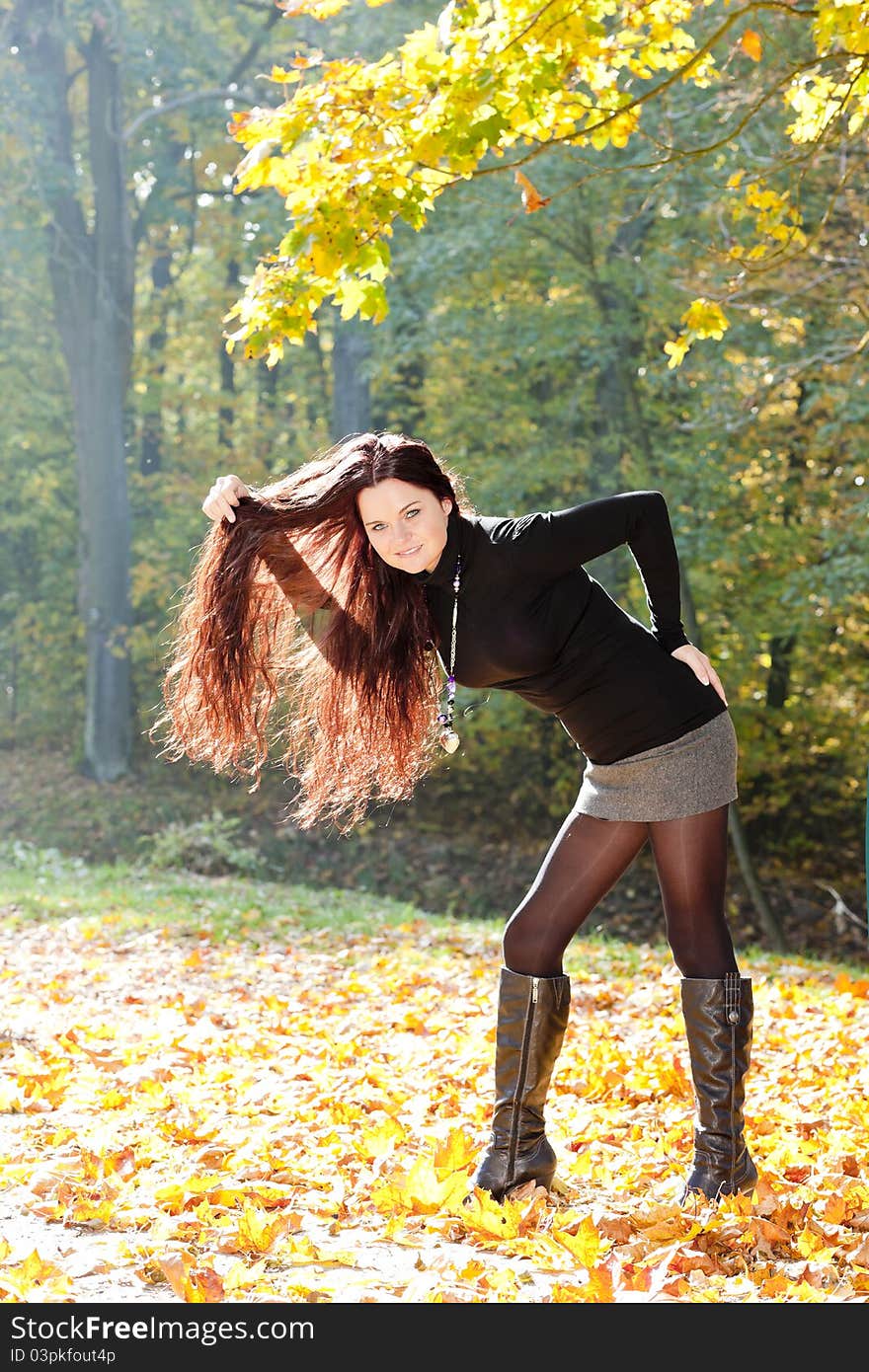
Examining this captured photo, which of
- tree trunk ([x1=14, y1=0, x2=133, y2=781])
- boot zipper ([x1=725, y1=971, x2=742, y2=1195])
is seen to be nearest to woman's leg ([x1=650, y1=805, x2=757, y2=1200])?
boot zipper ([x1=725, y1=971, x2=742, y2=1195])

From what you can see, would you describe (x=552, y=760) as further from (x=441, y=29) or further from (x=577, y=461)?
(x=441, y=29)

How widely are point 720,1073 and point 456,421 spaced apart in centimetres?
1342

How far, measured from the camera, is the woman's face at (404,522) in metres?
3.46

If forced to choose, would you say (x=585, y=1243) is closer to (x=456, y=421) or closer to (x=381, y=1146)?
(x=381, y=1146)

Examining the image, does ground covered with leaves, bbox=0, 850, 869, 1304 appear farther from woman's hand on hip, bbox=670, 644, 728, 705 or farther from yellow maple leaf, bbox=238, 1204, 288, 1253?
woman's hand on hip, bbox=670, 644, 728, 705

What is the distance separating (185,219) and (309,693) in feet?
57.3

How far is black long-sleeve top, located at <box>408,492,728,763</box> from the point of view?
341cm

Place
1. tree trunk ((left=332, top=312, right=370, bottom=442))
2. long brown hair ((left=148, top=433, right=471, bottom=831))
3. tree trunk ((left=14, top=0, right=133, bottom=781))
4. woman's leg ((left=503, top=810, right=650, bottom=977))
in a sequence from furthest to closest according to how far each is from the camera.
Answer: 1. tree trunk ((left=14, top=0, right=133, bottom=781))
2. tree trunk ((left=332, top=312, right=370, bottom=442))
3. long brown hair ((left=148, top=433, right=471, bottom=831))
4. woman's leg ((left=503, top=810, right=650, bottom=977))

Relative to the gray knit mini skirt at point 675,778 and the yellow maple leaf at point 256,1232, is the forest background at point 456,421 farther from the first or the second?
the yellow maple leaf at point 256,1232

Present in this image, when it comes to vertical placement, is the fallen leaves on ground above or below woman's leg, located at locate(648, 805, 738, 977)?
below

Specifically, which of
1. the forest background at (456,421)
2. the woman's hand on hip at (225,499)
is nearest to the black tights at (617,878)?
the woman's hand on hip at (225,499)

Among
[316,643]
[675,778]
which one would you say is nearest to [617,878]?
[675,778]

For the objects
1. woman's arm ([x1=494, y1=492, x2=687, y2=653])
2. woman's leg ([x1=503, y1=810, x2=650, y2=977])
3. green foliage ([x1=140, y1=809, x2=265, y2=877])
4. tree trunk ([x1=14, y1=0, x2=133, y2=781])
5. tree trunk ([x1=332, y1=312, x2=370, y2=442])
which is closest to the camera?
woman's arm ([x1=494, y1=492, x2=687, y2=653])
